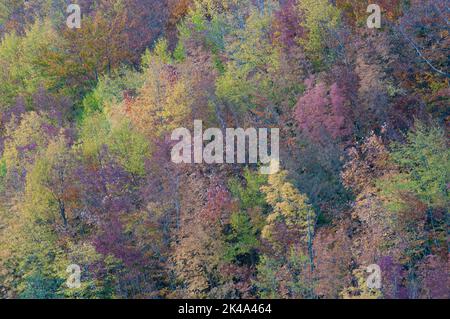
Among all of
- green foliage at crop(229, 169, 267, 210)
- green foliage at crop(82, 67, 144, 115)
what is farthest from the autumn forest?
green foliage at crop(82, 67, 144, 115)

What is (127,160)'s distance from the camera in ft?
126

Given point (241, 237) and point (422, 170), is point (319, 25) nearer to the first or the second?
point (422, 170)

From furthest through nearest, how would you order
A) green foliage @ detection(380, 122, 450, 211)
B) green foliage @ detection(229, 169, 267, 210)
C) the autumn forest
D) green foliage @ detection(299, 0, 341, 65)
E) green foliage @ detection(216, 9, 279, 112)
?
green foliage @ detection(216, 9, 279, 112), green foliage @ detection(299, 0, 341, 65), green foliage @ detection(229, 169, 267, 210), the autumn forest, green foliage @ detection(380, 122, 450, 211)

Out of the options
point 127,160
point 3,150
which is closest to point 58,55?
point 3,150

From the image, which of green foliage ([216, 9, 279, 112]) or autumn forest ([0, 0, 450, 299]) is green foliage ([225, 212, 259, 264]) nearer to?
autumn forest ([0, 0, 450, 299])

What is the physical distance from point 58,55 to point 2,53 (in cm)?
Answer: 934

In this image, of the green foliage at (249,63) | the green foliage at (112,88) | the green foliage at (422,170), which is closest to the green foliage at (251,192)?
the green foliage at (249,63)

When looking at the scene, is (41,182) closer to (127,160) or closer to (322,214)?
(127,160)

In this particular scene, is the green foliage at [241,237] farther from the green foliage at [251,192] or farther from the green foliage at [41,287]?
the green foliage at [41,287]

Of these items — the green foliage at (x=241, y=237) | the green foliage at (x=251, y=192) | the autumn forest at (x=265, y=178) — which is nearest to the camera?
the autumn forest at (x=265, y=178)

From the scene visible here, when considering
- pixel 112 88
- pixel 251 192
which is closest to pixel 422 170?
pixel 251 192

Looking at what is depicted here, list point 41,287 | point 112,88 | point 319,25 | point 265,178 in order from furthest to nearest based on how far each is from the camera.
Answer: point 112,88 → point 319,25 → point 265,178 → point 41,287
